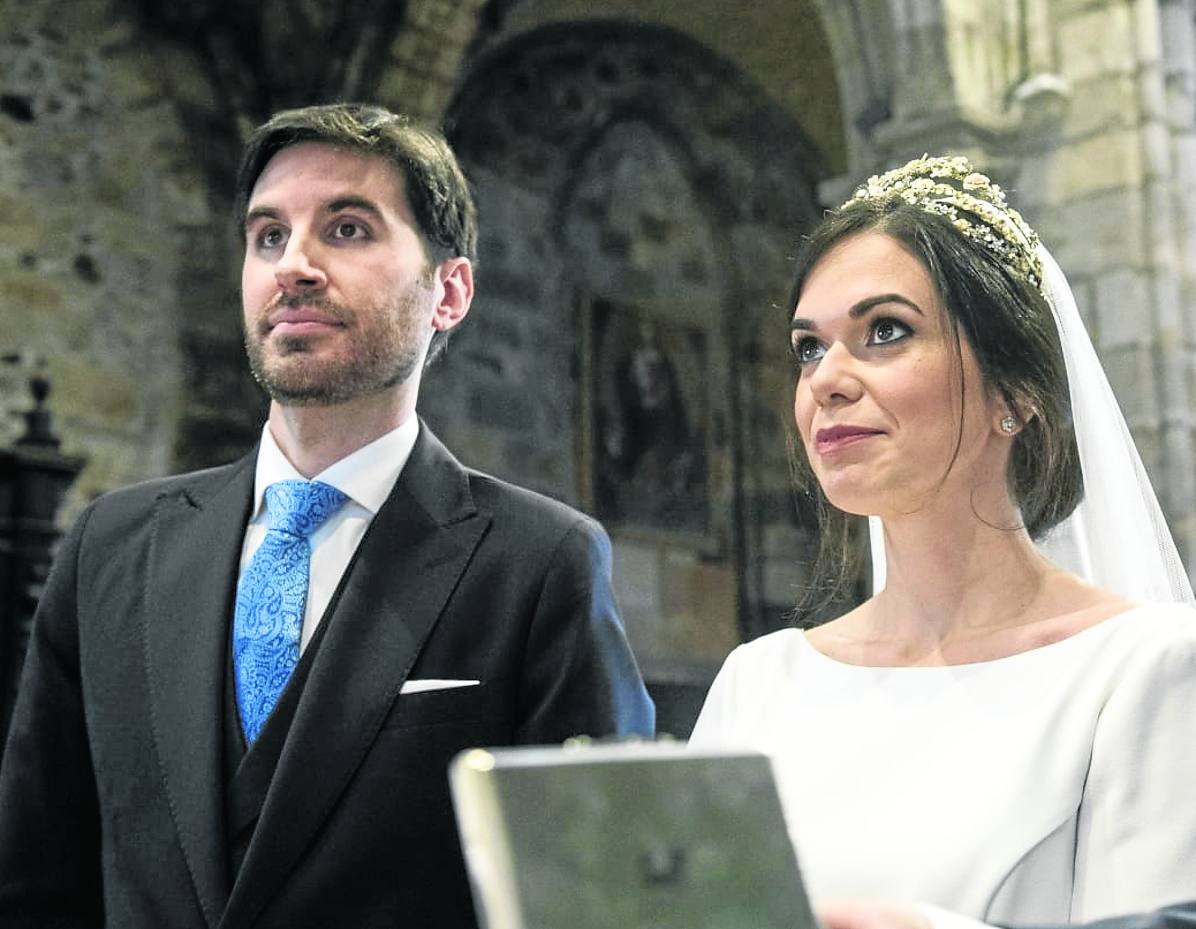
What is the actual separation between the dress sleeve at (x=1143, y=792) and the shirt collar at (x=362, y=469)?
1115 mm

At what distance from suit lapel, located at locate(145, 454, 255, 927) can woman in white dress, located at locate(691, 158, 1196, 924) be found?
0.66 metres

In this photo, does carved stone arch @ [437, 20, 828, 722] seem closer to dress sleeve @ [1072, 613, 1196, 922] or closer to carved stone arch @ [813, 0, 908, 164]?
carved stone arch @ [813, 0, 908, 164]

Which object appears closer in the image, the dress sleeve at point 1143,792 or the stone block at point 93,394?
the dress sleeve at point 1143,792

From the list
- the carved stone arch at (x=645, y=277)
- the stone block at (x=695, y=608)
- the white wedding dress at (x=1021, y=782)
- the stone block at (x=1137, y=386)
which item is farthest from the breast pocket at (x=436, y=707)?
the stone block at (x=695, y=608)

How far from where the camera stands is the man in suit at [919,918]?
138cm

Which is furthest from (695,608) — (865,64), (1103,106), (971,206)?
(971,206)

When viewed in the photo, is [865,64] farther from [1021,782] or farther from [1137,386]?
[1021,782]

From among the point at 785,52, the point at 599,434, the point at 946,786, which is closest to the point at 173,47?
the point at 599,434

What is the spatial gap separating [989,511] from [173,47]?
6.28 metres

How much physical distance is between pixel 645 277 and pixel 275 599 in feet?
24.9

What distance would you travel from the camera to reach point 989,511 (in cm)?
190

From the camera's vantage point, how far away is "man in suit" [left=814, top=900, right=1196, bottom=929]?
1377 mm

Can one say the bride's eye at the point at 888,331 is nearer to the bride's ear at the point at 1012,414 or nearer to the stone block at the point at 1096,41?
the bride's ear at the point at 1012,414

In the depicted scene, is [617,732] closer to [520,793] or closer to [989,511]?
[989,511]
